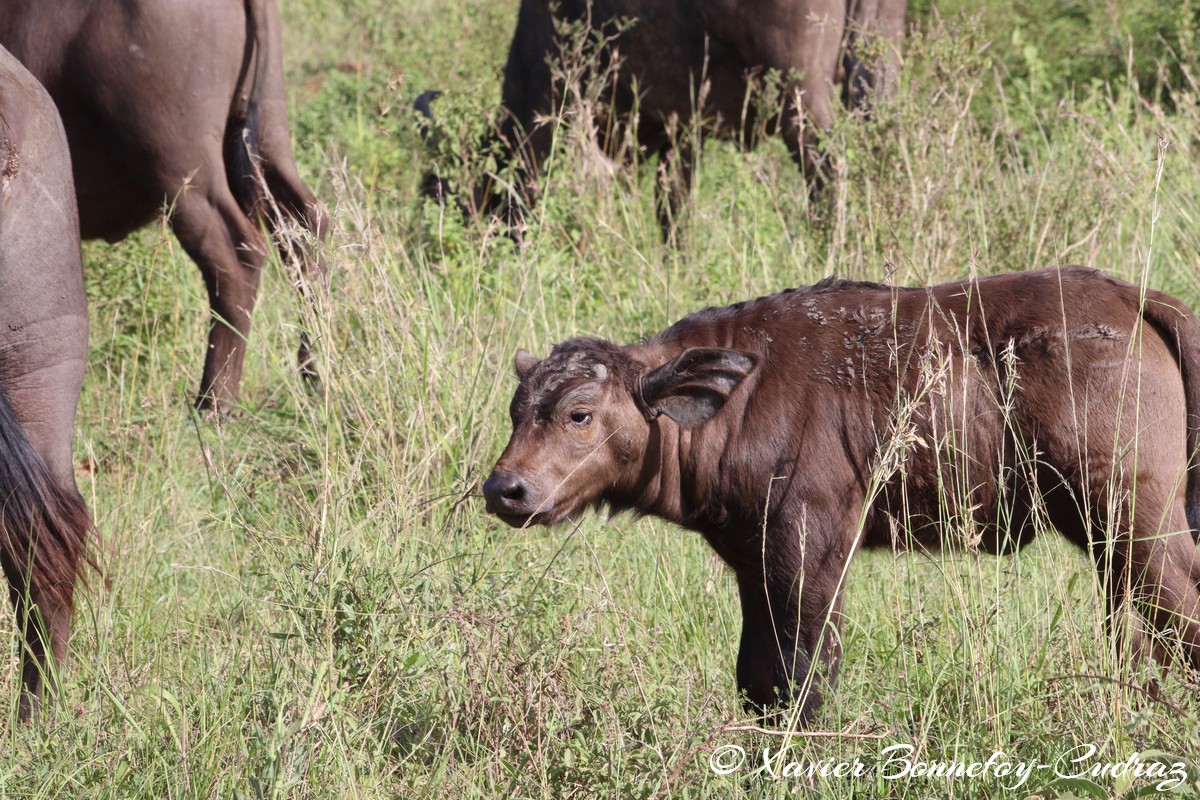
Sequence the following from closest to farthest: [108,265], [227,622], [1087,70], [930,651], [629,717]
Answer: [629,717], [930,651], [227,622], [108,265], [1087,70]

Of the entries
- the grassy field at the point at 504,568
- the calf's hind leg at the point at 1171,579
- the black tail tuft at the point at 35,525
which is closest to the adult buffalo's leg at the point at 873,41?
the grassy field at the point at 504,568

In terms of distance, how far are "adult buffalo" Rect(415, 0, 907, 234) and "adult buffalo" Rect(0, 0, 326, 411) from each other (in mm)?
1000

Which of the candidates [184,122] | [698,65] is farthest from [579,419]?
[698,65]

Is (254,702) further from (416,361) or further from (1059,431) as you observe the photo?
(1059,431)

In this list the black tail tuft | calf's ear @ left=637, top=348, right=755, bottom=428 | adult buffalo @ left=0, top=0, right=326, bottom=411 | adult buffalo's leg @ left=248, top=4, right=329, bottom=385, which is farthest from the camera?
adult buffalo's leg @ left=248, top=4, right=329, bottom=385

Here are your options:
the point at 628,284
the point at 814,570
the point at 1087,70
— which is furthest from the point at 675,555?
the point at 1087,70

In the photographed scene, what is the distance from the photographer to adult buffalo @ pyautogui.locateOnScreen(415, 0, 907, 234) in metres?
7.68

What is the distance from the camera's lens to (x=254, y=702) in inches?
148

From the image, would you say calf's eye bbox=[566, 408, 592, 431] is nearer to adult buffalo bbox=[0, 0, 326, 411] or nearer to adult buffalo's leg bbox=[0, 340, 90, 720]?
adult buffalo's leg bbox=[0, 340, 90, 720]

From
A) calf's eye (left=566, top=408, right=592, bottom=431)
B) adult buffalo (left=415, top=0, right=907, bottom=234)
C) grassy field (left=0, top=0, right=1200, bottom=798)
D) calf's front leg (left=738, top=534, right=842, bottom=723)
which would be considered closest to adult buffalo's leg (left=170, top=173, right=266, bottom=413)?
grassy field (left=0, top=0, right=1200, bottom=798)

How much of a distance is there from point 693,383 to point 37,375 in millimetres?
1965

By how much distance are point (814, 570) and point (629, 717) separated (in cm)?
68

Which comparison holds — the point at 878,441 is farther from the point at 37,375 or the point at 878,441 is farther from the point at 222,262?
the point at 222,262

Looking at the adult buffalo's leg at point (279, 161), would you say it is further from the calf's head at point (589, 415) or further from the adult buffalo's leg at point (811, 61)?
the calf's head at point (589, 415)
